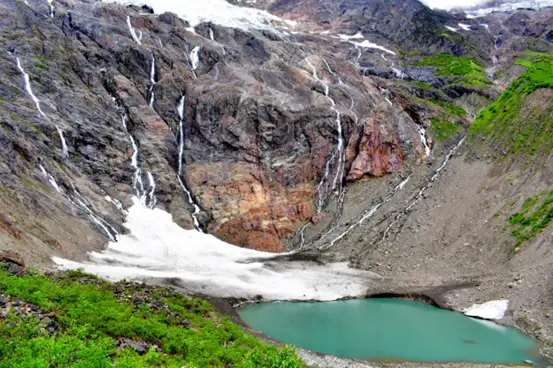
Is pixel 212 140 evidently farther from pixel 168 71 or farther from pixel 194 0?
pixel 194 0

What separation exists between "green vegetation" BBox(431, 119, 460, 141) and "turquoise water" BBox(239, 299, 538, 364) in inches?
1621

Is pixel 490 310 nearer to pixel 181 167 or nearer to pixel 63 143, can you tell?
pixel 181 167

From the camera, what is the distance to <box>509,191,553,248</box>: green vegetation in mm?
41375

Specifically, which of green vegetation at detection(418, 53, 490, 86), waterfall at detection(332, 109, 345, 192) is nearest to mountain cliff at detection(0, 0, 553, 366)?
waterfall at detection(332, 109, 345, 192)

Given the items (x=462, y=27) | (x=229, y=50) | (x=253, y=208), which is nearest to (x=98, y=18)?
(x=229, y=50)

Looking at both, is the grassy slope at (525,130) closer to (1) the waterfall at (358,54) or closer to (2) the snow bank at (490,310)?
(2) the snow bank at (490,310)

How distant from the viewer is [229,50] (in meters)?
83.7

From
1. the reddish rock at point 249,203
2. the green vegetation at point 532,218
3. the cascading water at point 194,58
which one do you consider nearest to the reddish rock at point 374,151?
the reddish rock at point 249,203

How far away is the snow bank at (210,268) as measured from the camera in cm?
3803

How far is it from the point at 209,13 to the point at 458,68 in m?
66.7

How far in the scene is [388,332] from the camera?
3250 cm

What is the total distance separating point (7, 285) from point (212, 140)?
49945mm

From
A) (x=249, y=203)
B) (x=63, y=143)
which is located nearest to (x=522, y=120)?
(x=249, y=203)

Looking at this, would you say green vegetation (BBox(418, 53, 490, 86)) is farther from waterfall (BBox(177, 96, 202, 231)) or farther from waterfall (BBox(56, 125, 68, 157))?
waterfall (BBox(56, 125, 68, 157))
